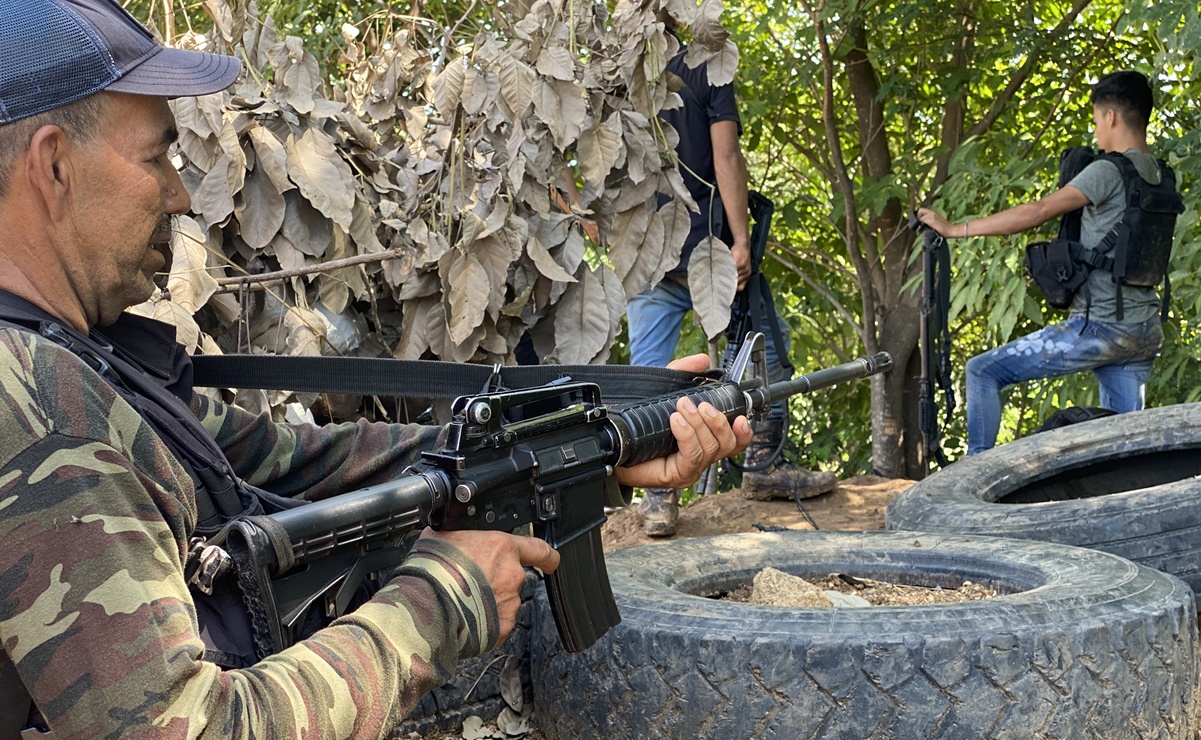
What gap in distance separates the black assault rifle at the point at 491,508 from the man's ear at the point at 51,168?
1.33 ft

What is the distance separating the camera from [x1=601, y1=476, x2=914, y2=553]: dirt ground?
4.80 meters

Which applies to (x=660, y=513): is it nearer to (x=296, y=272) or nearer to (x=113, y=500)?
(x=296, y=272)

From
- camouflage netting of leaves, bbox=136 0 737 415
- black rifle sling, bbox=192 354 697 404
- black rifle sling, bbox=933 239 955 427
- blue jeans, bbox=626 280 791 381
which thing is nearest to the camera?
black rifle sling, bbox=192 354 697 404

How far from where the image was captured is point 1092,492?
4094mm

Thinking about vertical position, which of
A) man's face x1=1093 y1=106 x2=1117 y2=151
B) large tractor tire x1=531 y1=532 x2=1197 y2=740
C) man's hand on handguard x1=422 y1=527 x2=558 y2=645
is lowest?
large tractor tire x1=531 y1=532 x2=1197 y2=740

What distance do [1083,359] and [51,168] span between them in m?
4.68

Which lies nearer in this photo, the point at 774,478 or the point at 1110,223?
the point at 1110,223

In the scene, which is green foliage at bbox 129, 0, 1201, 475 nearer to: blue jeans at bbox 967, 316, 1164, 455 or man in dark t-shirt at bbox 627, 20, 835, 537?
blue jeans at bbox 967, 316, 1164, 455

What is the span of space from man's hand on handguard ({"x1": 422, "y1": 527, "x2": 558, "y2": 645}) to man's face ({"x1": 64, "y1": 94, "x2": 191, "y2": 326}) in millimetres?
488

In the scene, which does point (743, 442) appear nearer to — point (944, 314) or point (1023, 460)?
point (1023, 460)

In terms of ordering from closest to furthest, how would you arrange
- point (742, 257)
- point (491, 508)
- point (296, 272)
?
point (491, 508) < point (296, 272) < point (742, 257)

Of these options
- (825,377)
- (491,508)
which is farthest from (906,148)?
(491,508)

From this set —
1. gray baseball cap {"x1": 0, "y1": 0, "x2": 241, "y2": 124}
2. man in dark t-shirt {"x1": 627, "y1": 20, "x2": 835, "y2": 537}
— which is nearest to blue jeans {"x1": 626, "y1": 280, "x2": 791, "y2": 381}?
man in dark t-shirt {"x1": 627, "y1": 20, "x2": 835, "y2": 537}

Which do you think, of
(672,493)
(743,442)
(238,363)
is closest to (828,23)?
(672,493)
